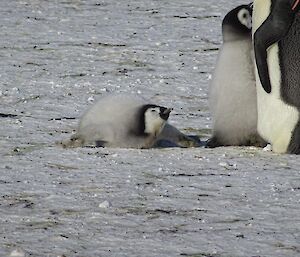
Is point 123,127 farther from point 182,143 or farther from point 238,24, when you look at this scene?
point 238,24

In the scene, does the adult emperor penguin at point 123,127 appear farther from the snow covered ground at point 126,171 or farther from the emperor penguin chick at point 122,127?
the snow covered ground at point 126,171

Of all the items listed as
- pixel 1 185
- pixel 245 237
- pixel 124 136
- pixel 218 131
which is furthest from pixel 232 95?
pixel 245 237

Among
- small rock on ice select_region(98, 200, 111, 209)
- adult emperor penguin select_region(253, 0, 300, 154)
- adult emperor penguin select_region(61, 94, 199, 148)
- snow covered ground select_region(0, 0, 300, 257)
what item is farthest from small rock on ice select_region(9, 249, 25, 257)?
adult emperor penguin select_region(253, 0, 300, 154)

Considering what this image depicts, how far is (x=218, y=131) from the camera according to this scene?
5629 millimetres

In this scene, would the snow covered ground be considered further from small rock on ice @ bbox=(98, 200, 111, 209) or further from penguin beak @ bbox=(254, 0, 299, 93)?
penguin beak @ bbox=(254, 0, 299, 93)

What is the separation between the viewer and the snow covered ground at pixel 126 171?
3760 mm

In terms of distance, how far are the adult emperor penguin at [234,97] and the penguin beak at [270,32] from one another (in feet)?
0.65

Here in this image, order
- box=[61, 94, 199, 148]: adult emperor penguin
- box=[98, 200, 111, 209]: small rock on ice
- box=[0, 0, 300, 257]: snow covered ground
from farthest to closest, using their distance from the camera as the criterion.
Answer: box=[61, 94, 199, 148]: adult emperor penguin, box=[98, 200, 111, 209]: small rock on ice, box=[0, 0, 300, 257]: snow covered ground

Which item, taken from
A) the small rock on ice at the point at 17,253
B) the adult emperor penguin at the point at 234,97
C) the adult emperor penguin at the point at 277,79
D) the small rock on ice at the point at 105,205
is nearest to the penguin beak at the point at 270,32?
the adult emperor penguin at the point at 277,79

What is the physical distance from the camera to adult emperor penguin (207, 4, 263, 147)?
18.4 ft

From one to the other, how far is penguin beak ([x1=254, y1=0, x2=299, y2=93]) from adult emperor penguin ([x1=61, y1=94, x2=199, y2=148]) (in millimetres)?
508

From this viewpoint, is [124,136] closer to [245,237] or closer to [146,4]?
[245,237]

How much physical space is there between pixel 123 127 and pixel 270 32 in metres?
0.86

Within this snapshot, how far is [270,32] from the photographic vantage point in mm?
5348
